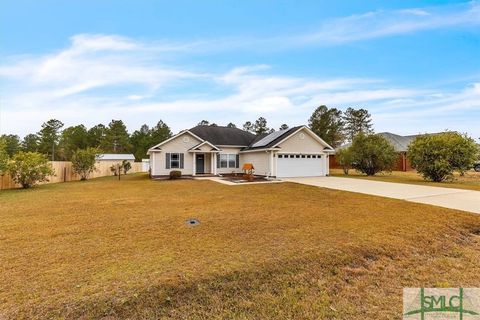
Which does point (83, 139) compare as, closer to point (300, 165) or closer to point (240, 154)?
point (240, 154)

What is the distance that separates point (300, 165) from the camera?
68.6ft

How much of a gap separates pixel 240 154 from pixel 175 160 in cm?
627

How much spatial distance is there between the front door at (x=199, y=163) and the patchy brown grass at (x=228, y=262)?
15.3 m

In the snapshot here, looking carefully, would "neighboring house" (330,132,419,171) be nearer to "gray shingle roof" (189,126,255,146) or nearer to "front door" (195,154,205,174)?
"gray shingle roof" (189,126,255,146)

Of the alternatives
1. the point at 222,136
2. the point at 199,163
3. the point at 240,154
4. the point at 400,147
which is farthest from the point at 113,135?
the point at 400,147

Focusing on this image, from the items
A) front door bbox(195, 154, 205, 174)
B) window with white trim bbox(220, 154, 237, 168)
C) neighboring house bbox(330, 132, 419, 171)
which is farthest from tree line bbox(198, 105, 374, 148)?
front door bbox(195, 154, 205, 174)

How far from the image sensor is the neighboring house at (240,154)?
66.3ft

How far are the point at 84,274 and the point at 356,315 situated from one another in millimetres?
3635

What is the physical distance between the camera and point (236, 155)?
80.2 feet

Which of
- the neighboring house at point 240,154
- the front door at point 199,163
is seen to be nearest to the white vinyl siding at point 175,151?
the neighboring house at point 240,154

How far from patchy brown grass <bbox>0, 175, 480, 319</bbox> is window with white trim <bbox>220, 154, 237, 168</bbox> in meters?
16.1

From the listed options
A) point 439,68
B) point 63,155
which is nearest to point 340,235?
point 439,68

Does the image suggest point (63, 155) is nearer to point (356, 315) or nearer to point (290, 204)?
point (290, 204)

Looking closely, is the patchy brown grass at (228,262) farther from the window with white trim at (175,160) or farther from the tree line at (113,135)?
the tree line at (113,135)
